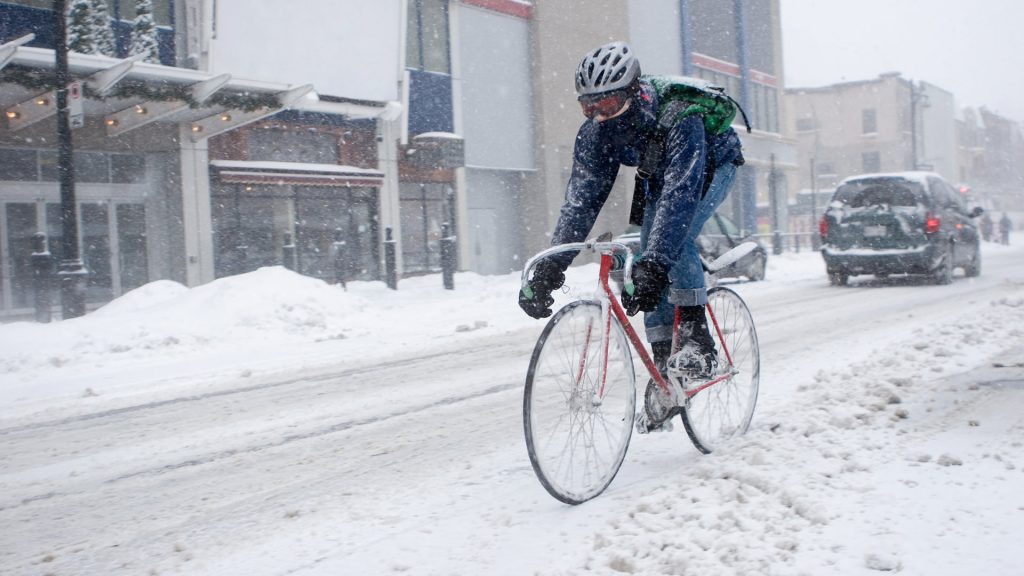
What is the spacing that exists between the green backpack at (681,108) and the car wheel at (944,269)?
37.9ft

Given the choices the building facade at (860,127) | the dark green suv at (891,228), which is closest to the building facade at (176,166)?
the dark green suv at (891,228)

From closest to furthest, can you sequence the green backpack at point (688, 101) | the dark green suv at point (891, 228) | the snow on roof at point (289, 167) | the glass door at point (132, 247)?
1. the green backpack at point (688, 101)
2. the dark green suv at point (891, 228)
3. the glass door at point (132, 247)
4. the snow on roof at point (289, 167)

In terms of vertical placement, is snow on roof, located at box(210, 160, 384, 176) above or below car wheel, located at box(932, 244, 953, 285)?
above

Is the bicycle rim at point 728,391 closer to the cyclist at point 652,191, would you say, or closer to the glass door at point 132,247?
the cyclist at point 652,191

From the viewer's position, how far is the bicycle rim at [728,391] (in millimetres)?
3848

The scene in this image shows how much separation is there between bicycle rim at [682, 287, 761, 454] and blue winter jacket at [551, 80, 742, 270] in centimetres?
77

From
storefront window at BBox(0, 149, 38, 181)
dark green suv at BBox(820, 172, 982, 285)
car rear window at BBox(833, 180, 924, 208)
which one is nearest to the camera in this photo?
dark green suv at BBox(820, 172, 982, 285)

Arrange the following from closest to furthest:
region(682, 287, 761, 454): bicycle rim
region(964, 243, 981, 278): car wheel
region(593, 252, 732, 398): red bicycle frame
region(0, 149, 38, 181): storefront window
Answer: region(593, 252, 732, 398): red bicycle frame
region(682, 287, 761, 454): bicycle rim
region(964, 243, 981, 278): car wheel
region(0, 149, 38, 181): storefront window

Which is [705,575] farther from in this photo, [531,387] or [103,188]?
[103,188]

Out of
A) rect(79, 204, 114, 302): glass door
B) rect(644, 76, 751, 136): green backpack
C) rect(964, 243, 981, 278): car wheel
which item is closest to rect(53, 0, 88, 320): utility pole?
rect(79, 204, 114, 302): glass door

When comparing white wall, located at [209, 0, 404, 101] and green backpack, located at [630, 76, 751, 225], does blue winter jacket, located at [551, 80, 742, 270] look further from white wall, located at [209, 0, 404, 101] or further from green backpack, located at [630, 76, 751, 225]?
white wall, located at [209, 0, 404, 101]

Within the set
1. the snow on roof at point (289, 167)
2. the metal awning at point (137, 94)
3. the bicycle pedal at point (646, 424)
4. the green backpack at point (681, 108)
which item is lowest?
the bicycle pedal at point (646, 424)

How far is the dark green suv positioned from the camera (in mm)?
13383

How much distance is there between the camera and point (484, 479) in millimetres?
3713
